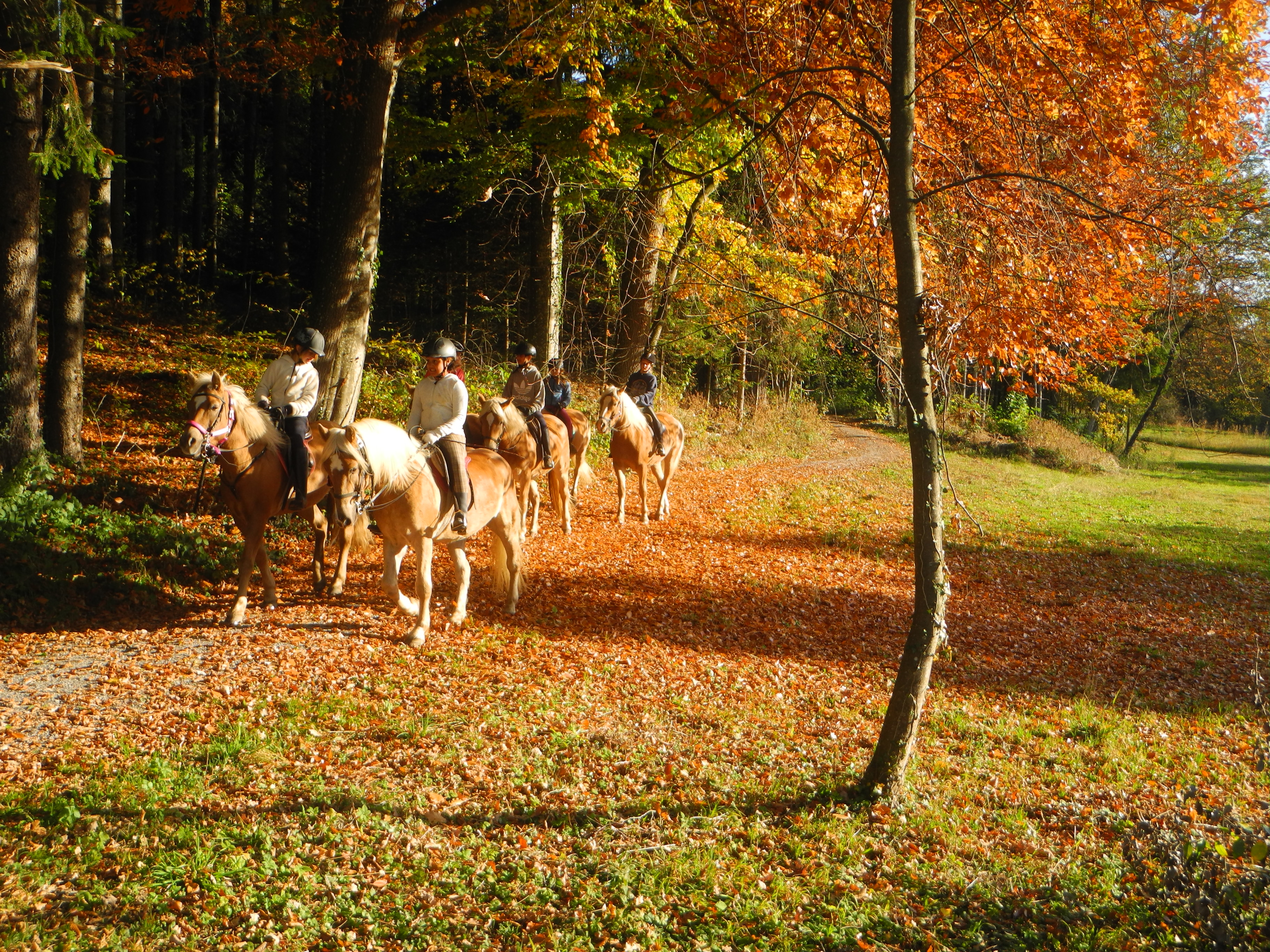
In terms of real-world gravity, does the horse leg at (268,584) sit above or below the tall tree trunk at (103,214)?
below

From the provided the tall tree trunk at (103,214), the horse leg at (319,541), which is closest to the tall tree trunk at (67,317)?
the horse leg at (319,541)

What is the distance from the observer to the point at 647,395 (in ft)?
51.6

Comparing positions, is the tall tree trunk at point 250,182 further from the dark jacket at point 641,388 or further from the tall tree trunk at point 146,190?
the dark jacket at point 641,388

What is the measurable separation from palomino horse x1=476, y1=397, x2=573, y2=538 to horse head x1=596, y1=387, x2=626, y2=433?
81 centimetres

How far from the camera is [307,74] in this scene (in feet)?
62.0

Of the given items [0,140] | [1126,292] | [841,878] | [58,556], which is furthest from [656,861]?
[0,140]

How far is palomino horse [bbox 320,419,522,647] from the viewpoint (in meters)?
7.13

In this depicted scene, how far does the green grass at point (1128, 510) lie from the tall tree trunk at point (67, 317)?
14582 mm

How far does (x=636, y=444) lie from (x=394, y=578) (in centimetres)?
717

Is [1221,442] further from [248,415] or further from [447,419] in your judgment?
[248,415]

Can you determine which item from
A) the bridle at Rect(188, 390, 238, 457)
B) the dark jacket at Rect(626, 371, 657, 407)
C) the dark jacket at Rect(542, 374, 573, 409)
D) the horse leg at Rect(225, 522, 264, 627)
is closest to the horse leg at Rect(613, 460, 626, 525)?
the dark jacket at Rect(626, 371, 657, 407)

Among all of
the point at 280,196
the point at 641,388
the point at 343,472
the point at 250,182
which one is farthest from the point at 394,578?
the point at 250,182

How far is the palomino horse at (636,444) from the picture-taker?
1407cm

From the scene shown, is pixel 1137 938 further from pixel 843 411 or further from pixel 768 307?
pixel 843 411
